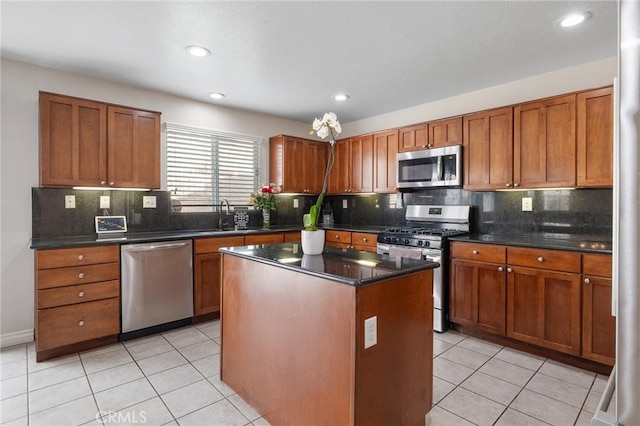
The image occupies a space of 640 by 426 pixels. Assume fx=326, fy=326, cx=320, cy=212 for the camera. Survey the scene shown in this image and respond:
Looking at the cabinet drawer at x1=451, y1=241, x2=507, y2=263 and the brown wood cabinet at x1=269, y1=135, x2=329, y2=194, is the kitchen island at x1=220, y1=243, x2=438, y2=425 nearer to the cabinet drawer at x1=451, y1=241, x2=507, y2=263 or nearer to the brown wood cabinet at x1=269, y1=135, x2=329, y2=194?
the cabinet drawer at x1=451, y1=241, x2=507, y2=263

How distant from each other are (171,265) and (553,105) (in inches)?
150

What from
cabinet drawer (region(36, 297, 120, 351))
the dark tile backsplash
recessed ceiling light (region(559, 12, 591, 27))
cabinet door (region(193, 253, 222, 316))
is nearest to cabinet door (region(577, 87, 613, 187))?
the dark tile backsplash

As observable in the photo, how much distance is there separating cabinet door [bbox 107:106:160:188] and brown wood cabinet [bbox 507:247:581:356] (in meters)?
3.52

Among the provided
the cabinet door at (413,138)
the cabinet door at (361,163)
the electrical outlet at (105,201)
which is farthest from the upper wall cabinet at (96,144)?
the cabinet door at (413,138)

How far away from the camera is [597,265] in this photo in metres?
2.36

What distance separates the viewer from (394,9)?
83.3 inches

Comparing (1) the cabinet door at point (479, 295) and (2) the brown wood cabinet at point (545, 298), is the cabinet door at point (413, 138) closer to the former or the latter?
(1) the cabinet door at point (479, 295)

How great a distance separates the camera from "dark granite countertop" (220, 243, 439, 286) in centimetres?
146

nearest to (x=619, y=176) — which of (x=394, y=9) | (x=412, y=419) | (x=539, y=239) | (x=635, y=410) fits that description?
(x=635, y=410)

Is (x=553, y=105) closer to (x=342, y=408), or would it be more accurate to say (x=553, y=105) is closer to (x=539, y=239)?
(x=539, y=239)

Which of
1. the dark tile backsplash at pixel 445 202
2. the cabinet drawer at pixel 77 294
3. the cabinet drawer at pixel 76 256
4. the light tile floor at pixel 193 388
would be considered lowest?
the light tile floor at pixel 193 388

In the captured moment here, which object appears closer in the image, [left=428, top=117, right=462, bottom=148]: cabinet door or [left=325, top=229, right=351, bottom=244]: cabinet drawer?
[left=428, top=117, right=462, bottom=148]: cabinet door

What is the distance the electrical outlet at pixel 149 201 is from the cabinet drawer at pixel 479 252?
3216mm

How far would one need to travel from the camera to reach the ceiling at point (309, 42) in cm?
212
